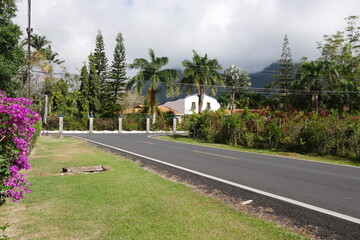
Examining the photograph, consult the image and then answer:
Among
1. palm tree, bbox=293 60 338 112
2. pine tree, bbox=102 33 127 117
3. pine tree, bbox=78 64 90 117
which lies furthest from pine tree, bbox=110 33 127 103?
palm tree, bbox=293 60 338 112

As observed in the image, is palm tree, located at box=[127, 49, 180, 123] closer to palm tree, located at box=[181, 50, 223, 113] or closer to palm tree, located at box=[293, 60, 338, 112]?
palm tree, located at box=[181, 50, 223, 113]

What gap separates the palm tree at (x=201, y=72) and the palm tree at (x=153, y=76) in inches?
98.8

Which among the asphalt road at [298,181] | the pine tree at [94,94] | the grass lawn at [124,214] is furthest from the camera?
the pine tree at [94,94]

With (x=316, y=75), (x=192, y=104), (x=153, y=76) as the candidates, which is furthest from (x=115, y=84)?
(x=316, y=75)

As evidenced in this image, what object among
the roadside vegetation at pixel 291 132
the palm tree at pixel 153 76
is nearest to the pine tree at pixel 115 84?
the palm tree at pixel 153 76

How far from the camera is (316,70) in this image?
3509 centimetres

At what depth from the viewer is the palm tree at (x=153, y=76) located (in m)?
36.8

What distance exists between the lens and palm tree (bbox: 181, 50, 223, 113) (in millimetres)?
39219

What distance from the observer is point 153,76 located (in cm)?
3684

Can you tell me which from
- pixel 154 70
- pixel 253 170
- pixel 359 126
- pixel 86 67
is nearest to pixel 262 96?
pixel 154 70

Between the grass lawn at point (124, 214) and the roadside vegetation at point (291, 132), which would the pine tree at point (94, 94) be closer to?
the roadside vegetation at point (291, 132)

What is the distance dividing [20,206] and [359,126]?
46.6ft

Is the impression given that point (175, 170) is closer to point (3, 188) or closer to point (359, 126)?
point (3, 188)

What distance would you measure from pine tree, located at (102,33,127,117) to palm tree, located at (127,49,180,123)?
10.7m
